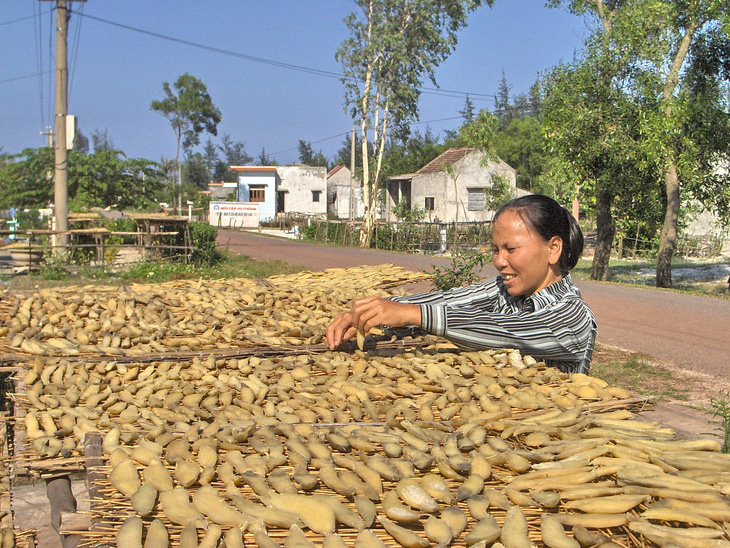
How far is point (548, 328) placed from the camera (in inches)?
93.4

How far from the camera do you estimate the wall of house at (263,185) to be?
40688 mm

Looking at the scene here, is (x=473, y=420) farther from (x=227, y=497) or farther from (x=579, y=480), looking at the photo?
(x=227, y=497)

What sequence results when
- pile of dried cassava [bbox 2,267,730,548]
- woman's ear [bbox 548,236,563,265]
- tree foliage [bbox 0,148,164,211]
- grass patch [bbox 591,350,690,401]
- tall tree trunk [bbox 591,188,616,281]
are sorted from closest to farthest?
1. pile of dried cassava [bbox 2,267,730,548]
2. woman's ear [bbox 548,236,563,265]
3. grass patch [bbox 591,350,690,401]
4. tall tree trunk [bbox 591,188,616,281]
5. tree foliage [bbox 0,148,164,211]

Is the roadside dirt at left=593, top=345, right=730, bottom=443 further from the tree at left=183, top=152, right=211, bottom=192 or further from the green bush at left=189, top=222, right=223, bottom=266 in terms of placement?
the tree at left=183, top=152, right=211, bottom=192

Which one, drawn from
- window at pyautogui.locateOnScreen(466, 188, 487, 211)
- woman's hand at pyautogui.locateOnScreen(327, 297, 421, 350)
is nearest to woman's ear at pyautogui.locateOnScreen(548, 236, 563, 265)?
woman's hand at pyautogui.locateOnScreen(327, 297, 421, 350)

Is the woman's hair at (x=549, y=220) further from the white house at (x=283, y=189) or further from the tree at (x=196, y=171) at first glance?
the tree at (x=196, y=171)

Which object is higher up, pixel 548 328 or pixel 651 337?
pixel 548 328

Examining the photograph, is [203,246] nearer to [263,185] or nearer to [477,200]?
[477,200]

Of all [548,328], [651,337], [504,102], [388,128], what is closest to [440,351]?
[548,328]

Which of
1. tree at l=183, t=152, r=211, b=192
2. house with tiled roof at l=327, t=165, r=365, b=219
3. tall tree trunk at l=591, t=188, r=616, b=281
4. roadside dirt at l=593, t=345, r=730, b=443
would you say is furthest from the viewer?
tree at l=183, t=152, r=211, b=192

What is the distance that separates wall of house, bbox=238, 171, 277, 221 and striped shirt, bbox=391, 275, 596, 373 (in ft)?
127

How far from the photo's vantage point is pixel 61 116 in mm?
12742

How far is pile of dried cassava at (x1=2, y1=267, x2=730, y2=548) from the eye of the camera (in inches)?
50.8

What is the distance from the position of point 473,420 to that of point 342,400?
17.8 inches
